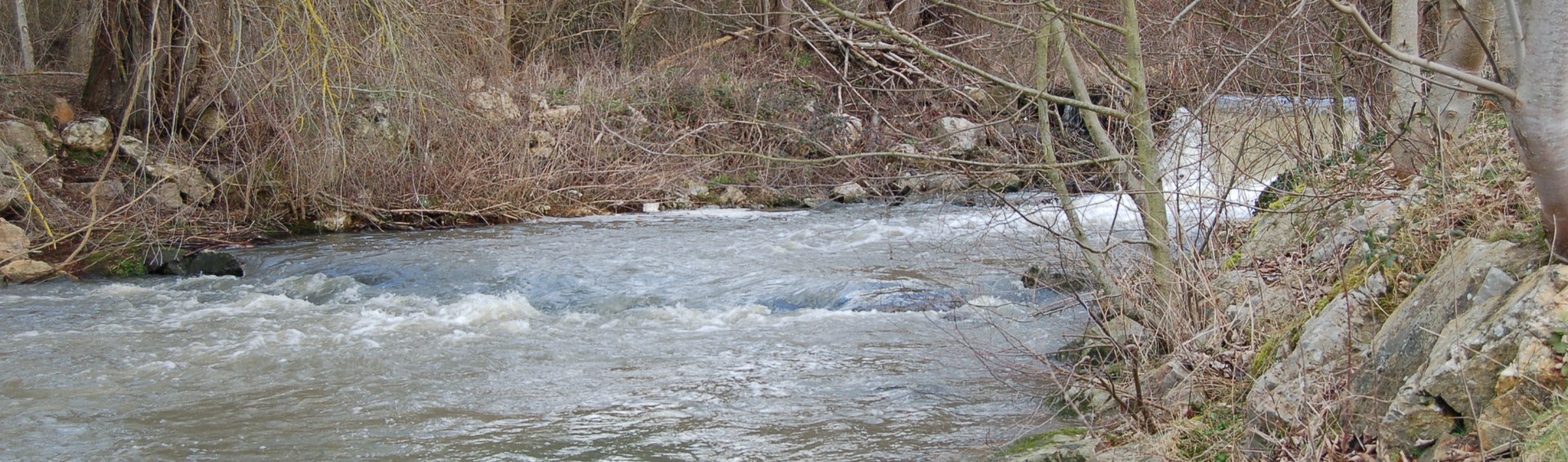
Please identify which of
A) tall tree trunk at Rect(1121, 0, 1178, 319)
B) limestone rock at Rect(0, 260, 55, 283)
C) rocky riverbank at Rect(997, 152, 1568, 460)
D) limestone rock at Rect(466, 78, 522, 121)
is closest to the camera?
rocky riverbank at Rect(997, 152, 1568, 460)

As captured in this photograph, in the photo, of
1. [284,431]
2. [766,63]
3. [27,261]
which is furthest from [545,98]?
[284,431]

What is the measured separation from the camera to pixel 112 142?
13.2 metres

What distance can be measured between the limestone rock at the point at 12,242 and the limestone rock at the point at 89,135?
177 centimetres

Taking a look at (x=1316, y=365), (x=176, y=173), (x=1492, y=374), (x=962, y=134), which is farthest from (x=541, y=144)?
(x=1492, y=374)

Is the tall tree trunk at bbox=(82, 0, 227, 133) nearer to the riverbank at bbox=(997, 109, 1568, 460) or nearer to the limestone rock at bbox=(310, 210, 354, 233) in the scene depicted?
the limestone rock at bbox=(310, 210, 354, 233)

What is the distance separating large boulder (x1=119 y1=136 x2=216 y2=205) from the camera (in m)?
12.6

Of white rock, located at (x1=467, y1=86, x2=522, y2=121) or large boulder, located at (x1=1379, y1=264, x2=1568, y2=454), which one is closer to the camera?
large boulder, located at (x1=1379, y1=264, x2=1568, y2=454)

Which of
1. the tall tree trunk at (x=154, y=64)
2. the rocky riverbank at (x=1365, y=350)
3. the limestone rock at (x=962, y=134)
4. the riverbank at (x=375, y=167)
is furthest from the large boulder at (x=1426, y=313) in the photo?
the tall tree trunk at (x=154, y=64)

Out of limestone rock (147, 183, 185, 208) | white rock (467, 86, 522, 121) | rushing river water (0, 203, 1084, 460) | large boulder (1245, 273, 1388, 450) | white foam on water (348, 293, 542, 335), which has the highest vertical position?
white rock (467, 86, 522, 121)

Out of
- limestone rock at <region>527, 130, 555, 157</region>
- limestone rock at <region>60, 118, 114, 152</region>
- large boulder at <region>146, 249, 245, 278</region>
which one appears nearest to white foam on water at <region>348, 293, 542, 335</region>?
large boulder at <region>146, 249, 245, 278</region>

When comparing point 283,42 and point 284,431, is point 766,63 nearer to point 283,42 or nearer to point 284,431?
point 283,42

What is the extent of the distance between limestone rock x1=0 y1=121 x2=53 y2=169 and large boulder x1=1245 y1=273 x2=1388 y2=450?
12147mm

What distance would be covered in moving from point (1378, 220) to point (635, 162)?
12350 mm

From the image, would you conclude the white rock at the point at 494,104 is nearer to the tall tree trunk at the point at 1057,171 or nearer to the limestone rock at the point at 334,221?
the limestone rock at the point at 334,221
